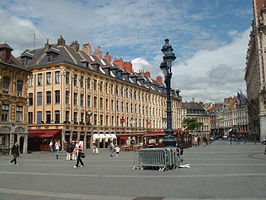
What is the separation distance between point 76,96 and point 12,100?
13.3m

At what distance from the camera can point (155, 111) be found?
7188 centimetres

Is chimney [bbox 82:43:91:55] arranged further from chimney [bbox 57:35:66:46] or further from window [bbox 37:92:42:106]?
window [bbox 37:92:42:106]

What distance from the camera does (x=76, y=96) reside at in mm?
45812

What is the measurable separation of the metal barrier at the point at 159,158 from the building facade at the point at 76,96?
27.5m

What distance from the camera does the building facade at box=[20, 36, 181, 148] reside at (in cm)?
4319

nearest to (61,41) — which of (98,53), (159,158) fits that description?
(98,53)

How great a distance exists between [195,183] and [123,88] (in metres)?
48.0

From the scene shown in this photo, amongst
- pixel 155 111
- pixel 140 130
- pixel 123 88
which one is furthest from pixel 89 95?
pixel 155 111

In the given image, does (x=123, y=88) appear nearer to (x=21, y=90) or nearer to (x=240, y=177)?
(x=21, y=90)

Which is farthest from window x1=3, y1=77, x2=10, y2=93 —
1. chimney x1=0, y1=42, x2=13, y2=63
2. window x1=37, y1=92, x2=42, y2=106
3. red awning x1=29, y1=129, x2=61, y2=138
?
window x1=37, y1=92, x2=42, y2=106

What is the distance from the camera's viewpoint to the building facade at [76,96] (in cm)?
4319

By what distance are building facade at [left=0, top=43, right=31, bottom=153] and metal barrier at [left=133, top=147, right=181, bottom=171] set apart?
21550 millimetres

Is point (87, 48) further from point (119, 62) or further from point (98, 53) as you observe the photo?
point (119, 62)

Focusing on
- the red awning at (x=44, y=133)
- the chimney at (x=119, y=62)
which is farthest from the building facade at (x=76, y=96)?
the chimney at (x=119, y=62)
